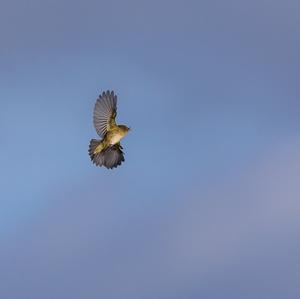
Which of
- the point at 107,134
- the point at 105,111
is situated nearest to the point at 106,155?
the point at 107,134

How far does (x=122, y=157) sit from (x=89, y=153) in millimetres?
2297

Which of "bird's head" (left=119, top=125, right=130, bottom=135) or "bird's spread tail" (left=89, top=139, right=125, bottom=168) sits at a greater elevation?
"bird's head" (left=119, top=125, right=130, bottom=135)

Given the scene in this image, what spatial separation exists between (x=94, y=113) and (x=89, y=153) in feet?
9.85

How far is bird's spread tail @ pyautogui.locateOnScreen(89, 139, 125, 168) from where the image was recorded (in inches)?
4894

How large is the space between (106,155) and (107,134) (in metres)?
1.40

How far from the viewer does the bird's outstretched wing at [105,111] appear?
123125mm

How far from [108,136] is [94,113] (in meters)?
1.92

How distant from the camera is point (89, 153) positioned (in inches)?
4931

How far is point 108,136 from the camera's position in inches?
4906

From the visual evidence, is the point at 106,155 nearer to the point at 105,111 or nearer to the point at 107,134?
the point at 107,134

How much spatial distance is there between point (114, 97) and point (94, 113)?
1848 mm

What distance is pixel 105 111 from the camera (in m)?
123

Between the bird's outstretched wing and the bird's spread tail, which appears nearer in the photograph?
the bird's outstretched wing

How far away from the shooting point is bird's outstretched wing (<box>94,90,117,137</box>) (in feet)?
404
